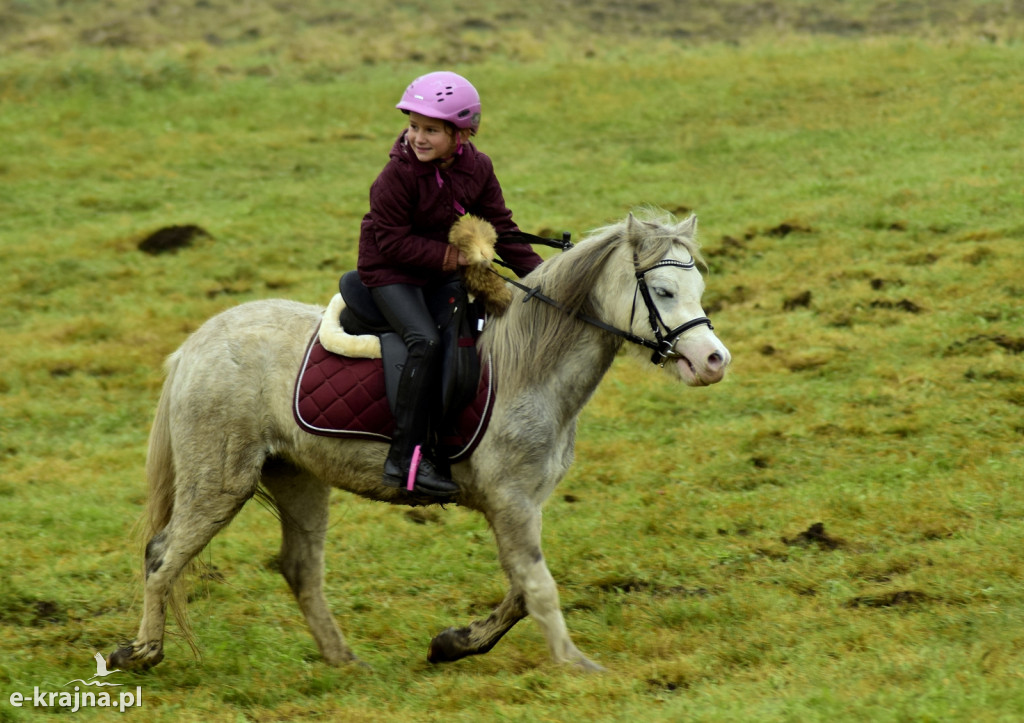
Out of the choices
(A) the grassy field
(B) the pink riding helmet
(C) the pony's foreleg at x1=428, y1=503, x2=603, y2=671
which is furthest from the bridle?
(B) the pink riding helmet

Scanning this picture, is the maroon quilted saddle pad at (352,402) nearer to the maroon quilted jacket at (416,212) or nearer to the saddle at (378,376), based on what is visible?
the saddle at (378,376)

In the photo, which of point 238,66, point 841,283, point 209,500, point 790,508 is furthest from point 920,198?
point 238,66

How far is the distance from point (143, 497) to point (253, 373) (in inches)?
143

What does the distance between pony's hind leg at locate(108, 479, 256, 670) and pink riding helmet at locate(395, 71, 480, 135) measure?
7.60ft

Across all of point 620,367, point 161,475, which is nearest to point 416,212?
point 161,475

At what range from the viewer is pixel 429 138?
5.99 m

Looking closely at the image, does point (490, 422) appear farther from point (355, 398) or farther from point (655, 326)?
point (655, 326)

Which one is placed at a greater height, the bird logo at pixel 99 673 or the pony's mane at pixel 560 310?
the pony's mane at pixel 560 310

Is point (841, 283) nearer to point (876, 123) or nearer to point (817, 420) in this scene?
point (817, 420)

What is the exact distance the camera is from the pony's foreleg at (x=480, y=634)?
607cm

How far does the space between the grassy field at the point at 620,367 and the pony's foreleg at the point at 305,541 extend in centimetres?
26

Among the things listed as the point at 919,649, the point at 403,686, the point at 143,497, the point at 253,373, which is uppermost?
the point at 253,373

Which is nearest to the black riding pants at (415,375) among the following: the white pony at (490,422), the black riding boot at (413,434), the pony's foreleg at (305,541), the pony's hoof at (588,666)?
the black riding boot at (413,434)

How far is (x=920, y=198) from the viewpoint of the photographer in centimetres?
1602
